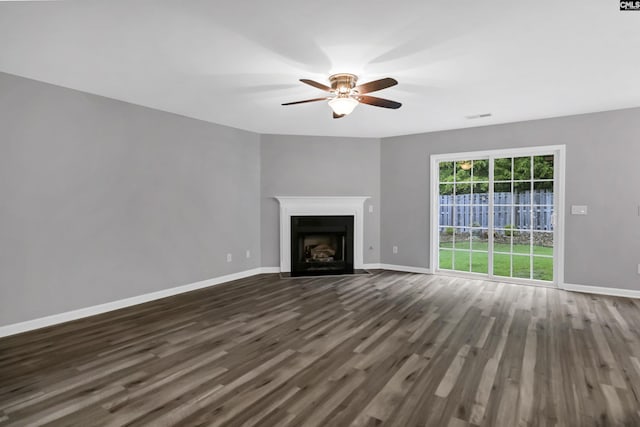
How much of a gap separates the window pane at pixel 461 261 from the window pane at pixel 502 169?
1.38 m

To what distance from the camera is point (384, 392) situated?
2180mm

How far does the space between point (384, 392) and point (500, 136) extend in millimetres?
4573

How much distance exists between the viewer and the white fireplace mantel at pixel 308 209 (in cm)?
582

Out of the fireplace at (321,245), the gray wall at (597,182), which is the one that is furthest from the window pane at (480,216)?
the fireplace at (321,245)

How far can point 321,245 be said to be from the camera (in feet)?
20.2

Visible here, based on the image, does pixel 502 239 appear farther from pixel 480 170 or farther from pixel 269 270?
pixel 269 270

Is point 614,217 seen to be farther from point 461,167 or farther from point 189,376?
point 189,376

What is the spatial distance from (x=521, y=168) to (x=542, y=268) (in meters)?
1.58

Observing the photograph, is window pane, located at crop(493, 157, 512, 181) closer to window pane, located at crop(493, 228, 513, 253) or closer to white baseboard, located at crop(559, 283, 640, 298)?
window pane, located at crop(493, 228, 513, 253)

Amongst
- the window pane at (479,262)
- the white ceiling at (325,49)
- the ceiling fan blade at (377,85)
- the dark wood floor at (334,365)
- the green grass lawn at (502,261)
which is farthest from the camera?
the window pane at (479,262)

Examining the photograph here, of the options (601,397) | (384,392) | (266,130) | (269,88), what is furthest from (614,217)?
(266,130)

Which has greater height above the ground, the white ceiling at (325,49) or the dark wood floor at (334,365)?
the white ceiling at (325,49)

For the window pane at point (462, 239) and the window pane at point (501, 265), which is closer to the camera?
the window pane at point (501, 265)

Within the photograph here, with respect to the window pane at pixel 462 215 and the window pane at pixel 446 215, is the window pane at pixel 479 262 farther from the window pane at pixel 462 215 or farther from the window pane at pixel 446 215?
the window pane at pixel 446 215
